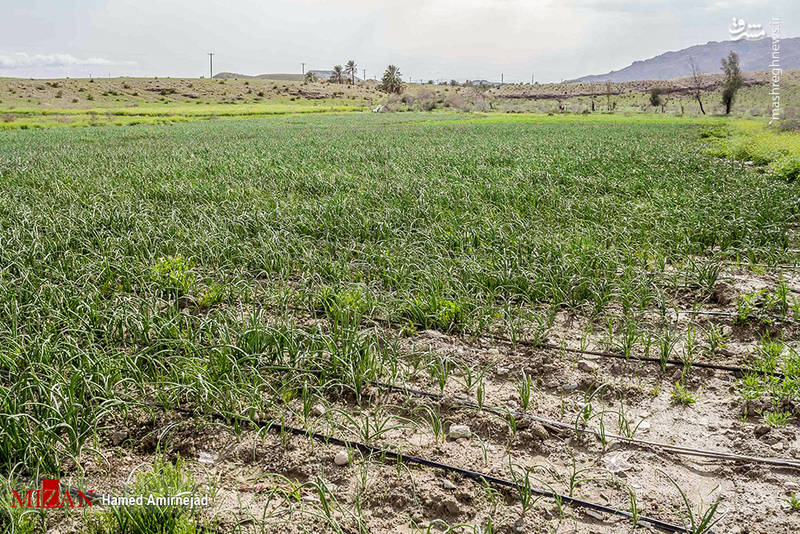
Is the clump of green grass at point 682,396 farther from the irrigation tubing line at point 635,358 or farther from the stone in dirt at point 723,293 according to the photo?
the stone in dirt at point 723,293

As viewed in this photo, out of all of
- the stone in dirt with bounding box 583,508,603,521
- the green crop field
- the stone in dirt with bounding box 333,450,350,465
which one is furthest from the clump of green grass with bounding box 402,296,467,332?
the stone in dirt with bounding box 583,508,603,521

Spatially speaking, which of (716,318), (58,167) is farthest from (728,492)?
(58,167)

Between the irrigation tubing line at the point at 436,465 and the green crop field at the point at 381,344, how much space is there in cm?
5

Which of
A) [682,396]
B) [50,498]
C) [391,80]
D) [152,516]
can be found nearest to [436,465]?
[152,516]

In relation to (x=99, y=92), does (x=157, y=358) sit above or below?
below

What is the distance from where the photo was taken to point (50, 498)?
113 inches

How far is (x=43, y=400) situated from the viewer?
3.41 meters

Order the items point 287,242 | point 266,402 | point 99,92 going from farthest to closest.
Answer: point 99,92 < point 287,242 < point 266,402

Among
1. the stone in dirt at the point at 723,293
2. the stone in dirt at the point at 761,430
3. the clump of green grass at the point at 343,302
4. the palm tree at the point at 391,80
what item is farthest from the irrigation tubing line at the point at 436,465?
the palm tree at the point at 391,80

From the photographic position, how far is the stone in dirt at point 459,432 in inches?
140

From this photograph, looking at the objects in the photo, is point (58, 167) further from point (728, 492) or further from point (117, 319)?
point (728, 492)

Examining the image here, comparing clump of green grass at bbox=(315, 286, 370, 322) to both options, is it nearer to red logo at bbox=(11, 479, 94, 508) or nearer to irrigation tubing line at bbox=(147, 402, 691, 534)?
irrigation tubing line at bbox=(147, 402, 691, 534)

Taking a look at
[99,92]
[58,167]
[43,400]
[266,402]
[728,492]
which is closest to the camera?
[728,492]

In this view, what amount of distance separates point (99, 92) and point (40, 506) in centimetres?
9921
